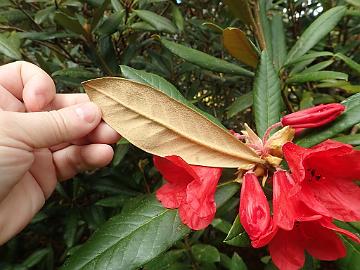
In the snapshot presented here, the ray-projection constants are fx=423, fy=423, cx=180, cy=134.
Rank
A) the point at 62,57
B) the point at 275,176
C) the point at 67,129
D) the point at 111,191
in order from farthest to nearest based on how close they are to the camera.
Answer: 1. the point at 62,57
2. the point at 111,191
3. the point at 67,129
4. the point at 275,176

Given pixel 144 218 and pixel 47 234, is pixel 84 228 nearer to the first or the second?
pixel 47 234

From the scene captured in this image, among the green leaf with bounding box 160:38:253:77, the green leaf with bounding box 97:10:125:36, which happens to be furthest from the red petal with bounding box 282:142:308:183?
the green leaf with bounding box 97:10:125:36

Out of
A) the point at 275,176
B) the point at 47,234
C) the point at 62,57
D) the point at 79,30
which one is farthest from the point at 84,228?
the point at 275,176

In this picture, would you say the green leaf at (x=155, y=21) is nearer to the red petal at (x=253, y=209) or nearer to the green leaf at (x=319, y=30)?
the green leaf at (x=319, y=30)

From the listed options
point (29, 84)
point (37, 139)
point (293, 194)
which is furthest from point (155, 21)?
point (293, 194)

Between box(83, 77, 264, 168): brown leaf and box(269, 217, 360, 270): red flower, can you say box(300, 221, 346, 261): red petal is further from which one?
box(83, 77, 264, 168): brown leaf
